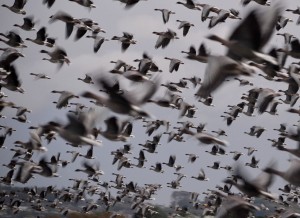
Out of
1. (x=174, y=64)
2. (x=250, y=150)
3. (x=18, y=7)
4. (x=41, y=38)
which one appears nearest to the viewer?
(x=18, y=7)

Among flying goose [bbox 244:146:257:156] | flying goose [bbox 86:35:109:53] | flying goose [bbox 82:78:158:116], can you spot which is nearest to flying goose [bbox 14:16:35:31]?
flying goose [bbox 86:35:109:53]

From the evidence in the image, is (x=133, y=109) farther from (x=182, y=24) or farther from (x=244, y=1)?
Result: (x=182, y=24)

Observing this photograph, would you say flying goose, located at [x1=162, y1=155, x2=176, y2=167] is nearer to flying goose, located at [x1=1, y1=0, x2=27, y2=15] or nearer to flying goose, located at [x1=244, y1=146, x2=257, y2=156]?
flying goose, located at [x1=244, y1=146, x2=257, y2=156]

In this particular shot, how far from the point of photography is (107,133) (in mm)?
11789

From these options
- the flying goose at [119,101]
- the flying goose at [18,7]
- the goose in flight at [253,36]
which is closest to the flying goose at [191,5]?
the flying goose at [18,7]

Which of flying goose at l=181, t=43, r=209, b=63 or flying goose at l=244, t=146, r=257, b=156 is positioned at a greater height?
flying goose at l=181, t=43, r=209, b=63

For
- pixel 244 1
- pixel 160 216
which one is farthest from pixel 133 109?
pixel 160 216

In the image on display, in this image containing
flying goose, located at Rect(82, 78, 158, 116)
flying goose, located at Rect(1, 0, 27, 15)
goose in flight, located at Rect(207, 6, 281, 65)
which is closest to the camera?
goose in flight, located at Rect(207, 6, 281, 65)

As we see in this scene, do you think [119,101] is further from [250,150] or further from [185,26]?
[250,150]

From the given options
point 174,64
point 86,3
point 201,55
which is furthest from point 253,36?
point 174,64

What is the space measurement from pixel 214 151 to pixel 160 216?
57.8ft

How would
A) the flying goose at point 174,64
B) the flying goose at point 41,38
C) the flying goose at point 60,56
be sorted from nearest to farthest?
the flying goose at point 41,38
the flying goose at point 60,56
the flying goose at point 174,64

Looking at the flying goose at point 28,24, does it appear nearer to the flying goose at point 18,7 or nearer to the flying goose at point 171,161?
the flying goose at point 18,7

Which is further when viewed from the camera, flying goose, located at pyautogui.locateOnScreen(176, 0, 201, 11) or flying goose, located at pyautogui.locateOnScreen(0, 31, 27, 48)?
flying goose, located at pyautogui.locateOnScreen(176, 0, 201, 11)
